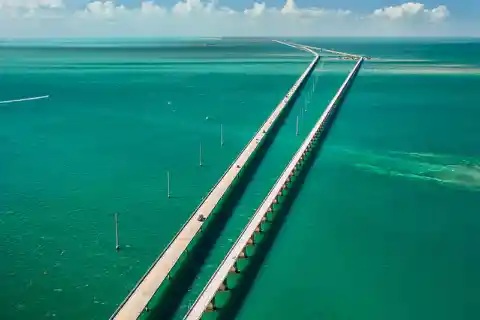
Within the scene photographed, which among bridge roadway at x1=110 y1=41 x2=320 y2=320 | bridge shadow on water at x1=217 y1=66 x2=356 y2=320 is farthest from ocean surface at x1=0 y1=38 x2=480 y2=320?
bridge roadway at x1=110 y1=41 x2=320 y2=320

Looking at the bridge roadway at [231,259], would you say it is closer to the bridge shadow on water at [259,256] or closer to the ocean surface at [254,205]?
the bridge shadow on water at [259,256]

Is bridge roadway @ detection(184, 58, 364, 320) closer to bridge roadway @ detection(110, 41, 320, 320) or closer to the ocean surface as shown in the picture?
the ocean surface

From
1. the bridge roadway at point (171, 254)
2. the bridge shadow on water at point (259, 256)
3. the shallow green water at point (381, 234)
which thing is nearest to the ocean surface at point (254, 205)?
the shallow green water at point (381, 234)

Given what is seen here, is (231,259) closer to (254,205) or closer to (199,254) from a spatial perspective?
(199,254)

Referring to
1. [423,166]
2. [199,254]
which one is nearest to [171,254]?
[199,254]

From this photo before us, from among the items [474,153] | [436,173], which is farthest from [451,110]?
[436,173]

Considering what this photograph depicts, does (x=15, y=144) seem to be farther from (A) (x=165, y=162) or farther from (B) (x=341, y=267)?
(B) (x=341, y=267)
